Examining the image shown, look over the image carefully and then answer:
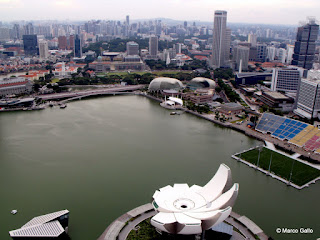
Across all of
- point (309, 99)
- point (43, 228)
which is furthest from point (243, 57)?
point (43, 228)

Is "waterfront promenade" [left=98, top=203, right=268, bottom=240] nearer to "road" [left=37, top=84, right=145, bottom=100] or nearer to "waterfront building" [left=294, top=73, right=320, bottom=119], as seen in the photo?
"waterfront building" [left=294, top=73, right=320, bottom=119]

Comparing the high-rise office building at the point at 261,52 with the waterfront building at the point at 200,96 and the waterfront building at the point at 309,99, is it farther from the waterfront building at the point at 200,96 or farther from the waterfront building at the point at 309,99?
the waterfront building at the point at 309,99

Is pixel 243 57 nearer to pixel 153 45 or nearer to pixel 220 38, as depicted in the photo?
pixel 220 38

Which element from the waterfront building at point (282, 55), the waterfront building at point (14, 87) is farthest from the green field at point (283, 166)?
the waterfront building at point (282, 55)

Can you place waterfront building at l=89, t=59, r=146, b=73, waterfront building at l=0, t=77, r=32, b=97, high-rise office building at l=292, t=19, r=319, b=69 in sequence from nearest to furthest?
waterfront building at l=0, t=77, r=32, b=97
high-rise office building at l=292, t=19, r=319, b=69
waterfront building at l=89, t=59, r=146, b=73

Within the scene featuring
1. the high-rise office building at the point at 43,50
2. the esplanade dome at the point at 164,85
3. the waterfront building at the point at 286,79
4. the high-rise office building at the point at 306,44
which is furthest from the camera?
the high-rise office building at the point at 43,50

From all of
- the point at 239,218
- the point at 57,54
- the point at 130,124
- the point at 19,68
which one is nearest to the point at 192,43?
the point at 57,54

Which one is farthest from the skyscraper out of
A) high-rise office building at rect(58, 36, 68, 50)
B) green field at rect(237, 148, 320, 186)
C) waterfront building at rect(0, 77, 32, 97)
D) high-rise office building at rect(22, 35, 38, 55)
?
high-rise office building at rect(22, 35, 38, 55)
